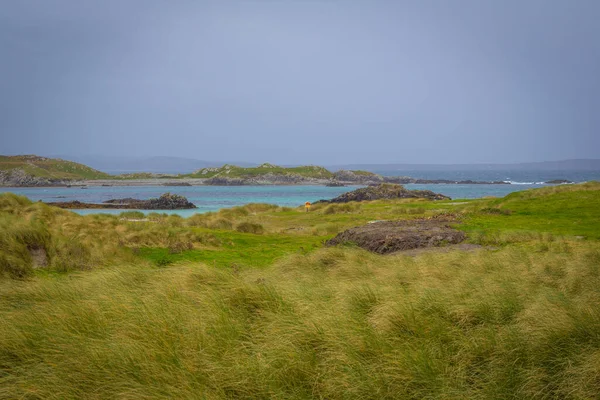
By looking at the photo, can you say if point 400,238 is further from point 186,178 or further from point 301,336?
point 186,178

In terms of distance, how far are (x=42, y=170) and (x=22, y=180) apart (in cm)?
1995

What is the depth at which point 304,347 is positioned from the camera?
4.86 meters

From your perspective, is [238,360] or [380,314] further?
[380,314]

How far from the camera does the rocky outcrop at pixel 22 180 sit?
111 m

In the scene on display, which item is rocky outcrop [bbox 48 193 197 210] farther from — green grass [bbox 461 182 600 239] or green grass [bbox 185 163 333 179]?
green grass [bbox 185 163 333 179]

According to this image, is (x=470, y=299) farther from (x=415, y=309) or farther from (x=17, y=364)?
(x=17, y=364)

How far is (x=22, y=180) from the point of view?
113062mm

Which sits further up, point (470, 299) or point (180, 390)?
point (470, 299)

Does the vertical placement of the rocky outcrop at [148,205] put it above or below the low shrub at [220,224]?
below

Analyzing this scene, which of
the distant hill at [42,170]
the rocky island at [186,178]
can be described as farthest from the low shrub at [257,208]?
the distant hill at [42,170]

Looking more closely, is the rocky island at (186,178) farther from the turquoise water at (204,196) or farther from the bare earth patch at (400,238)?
the bare earth patch at (400,238)

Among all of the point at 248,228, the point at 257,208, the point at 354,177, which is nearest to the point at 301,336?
the point at 248,228

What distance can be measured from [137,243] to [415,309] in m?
11.0

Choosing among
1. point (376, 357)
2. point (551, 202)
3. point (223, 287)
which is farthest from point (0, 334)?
point (551, 202)
